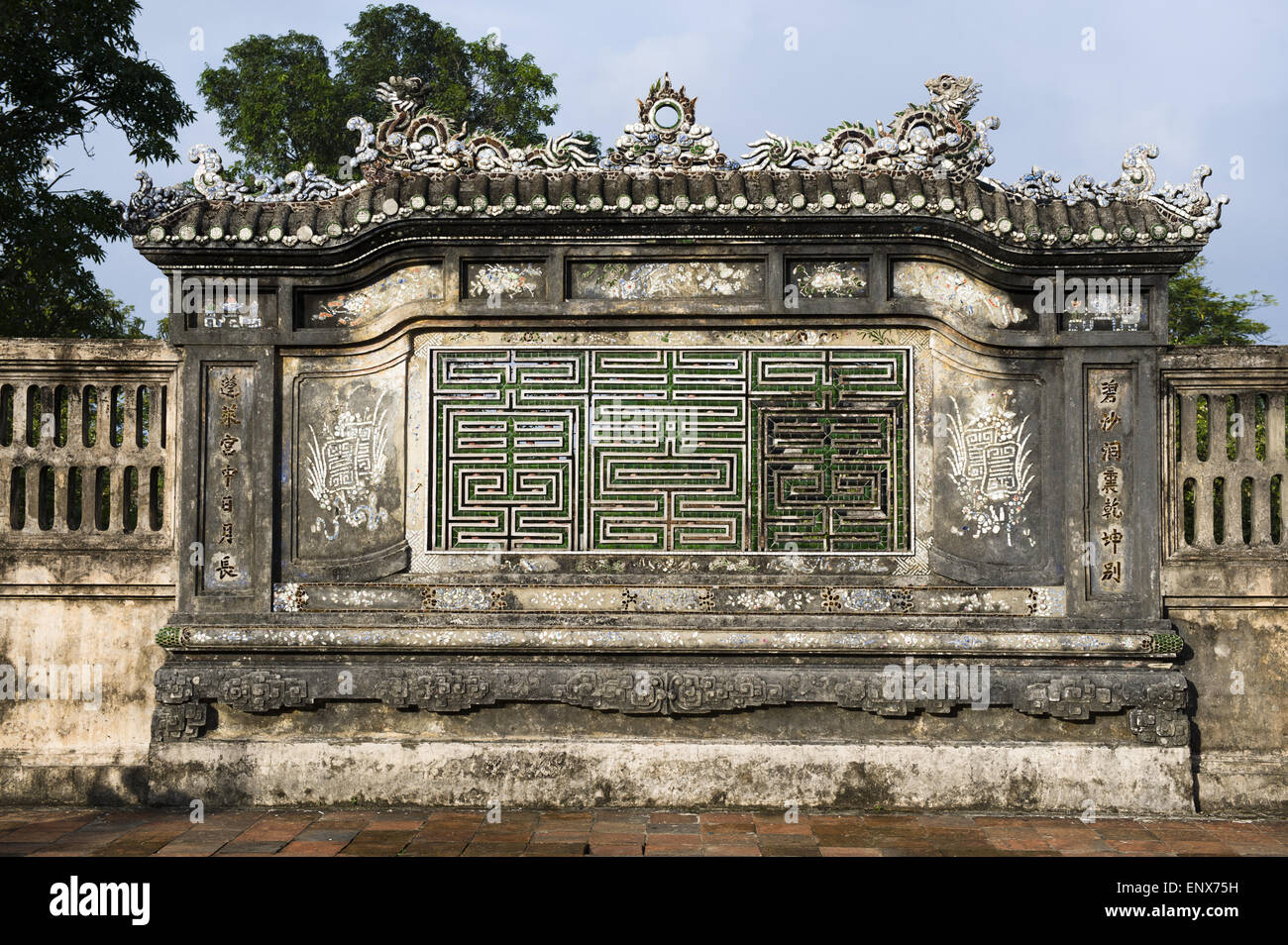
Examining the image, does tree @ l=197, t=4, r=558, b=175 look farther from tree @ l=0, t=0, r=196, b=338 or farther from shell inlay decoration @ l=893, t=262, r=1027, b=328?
shell inlay decoration @ l=893, t=262, r=1027, b=328

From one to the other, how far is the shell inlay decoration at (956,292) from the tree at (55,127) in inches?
344

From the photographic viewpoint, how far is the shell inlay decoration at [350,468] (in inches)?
319

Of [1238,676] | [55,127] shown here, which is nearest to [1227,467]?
[1238,676]

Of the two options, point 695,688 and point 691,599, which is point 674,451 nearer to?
point 691,599

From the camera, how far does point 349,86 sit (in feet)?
76.9

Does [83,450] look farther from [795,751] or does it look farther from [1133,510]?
[1133,510]

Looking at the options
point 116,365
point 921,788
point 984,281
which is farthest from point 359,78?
point 921,788

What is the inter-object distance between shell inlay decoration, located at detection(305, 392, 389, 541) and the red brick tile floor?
77.5 inches

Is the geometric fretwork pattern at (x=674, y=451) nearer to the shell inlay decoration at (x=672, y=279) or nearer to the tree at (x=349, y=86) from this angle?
the shell inlay decoration at (x=672, y=279)

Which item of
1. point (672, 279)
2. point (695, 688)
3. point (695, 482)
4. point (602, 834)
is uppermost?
point (672, 279)

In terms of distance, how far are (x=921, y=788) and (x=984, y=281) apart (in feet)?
11.3

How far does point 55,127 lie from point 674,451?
926 centimetres

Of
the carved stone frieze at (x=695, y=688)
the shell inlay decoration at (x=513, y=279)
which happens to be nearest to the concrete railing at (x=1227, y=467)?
the carved stone frieze at (x=695, y=688)

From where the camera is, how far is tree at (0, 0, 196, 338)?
504 inches
